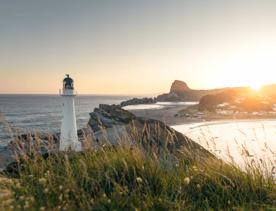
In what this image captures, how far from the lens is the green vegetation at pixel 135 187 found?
5297mm

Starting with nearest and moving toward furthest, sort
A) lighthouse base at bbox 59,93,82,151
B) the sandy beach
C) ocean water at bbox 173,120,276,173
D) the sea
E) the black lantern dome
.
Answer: ocean water at bbox 173,120,276,173 < the sea < lighthouse base at bbox 59,93,82,151 < the black lantern dome < the sandy beach

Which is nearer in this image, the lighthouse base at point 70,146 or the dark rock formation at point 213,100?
the lighthouse base at point 70,146

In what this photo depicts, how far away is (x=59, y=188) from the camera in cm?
559

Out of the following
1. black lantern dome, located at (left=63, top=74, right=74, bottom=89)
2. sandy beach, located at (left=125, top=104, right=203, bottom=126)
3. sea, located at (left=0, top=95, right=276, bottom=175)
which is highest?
black lantern dome, located at (left=63, top=74, right=74, bottom=89)

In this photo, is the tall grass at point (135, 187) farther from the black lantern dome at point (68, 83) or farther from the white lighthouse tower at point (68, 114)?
the black lantern dome at point (68, 83)

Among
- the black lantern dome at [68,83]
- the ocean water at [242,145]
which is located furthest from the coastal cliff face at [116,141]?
the black lantern dome at [68,83]

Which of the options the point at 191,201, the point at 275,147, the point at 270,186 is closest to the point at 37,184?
the point at 191,201

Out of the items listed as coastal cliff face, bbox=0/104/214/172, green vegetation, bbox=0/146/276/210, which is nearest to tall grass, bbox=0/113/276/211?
green vegetation, bbox=0/146/276/210

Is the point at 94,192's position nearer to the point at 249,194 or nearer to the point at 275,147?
the point at 249,194

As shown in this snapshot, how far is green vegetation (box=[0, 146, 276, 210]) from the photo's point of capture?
5.30 meters

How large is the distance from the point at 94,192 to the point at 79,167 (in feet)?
2.80

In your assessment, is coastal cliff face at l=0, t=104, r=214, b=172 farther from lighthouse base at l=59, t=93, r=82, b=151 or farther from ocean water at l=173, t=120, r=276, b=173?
lighthouse base at l=59, t=93, r=82, b=151

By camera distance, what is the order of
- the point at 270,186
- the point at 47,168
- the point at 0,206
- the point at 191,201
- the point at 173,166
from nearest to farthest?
1. the point at 0,206
2. the point at 191,201
3. the point at 270,186
4. the point at 47,168
5. the point at 173,166

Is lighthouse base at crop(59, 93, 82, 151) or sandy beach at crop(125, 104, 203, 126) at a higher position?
lighthouse base at crop(59, 93, 82, 151)
